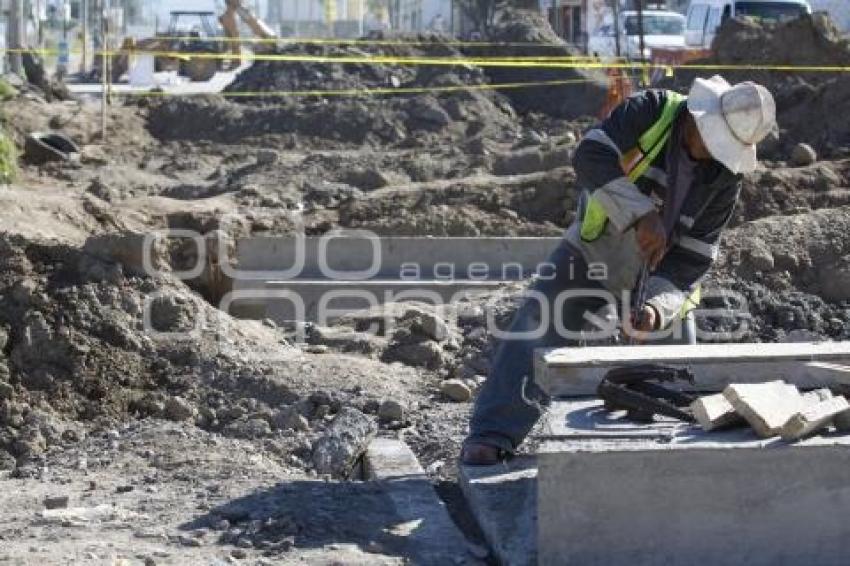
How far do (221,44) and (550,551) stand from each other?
39515 mm

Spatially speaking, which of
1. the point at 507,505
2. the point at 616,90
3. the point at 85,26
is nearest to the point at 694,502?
the point at 507,505

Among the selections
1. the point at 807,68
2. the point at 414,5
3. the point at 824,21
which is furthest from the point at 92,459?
the point at 414,5

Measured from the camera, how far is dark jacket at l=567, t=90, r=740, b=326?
6125mm

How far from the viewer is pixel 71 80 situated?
4400cm

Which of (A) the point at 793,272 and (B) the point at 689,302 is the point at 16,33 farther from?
(B) the point at 689,302

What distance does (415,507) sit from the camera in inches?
237

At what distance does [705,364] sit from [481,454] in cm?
97

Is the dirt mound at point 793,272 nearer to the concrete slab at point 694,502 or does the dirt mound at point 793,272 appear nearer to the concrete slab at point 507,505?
the concrete slab at point 507,505

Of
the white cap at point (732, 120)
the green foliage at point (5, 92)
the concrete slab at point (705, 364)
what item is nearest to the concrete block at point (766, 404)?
the concrete slab at point (705, 364)

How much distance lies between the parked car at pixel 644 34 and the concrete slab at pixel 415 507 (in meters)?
29.5

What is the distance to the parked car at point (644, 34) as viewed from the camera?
36.4 metres

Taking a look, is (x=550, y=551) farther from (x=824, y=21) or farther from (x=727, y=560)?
(x=824, y=21)

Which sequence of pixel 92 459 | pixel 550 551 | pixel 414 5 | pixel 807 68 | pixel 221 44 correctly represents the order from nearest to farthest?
pixel 550 551
pixel 92 459
pixel 807 68
pixel 221 44
pixel 414 5

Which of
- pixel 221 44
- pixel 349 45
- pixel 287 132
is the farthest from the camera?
pixel 221 44
